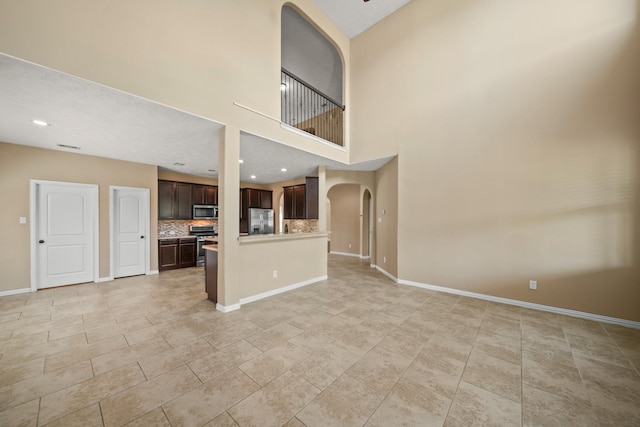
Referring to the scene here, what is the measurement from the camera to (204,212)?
259 inches

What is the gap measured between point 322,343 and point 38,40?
3697 mm

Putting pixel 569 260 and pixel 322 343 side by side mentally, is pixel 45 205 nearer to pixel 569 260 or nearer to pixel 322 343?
pixel 322 343

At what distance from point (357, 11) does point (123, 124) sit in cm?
476

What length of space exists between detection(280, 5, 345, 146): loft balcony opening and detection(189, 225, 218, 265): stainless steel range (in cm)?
429

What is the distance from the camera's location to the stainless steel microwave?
6410 mm

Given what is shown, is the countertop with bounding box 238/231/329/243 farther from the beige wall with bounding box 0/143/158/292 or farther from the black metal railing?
the beige wall with bounding box 0/143/158/292

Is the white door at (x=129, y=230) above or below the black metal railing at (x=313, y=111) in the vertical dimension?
below

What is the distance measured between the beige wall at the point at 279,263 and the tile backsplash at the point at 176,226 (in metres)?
3.83

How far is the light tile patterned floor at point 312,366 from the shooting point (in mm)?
1531

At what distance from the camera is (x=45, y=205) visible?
13.6 feet

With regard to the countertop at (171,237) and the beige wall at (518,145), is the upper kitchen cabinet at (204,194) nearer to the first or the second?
the countertop at (171,237)

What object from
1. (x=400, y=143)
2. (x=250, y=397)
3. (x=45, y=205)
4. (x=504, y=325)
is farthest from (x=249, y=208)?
(x=504, y=325)

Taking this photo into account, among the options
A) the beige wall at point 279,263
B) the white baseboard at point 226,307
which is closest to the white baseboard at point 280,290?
the beige wall at point 279,263

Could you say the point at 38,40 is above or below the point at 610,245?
above
